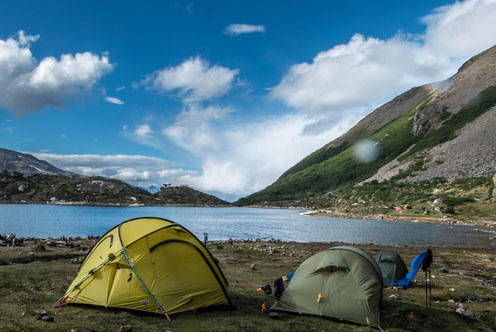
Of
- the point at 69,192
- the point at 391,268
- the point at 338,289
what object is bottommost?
the point at 391,268

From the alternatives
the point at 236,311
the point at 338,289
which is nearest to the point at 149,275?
the point at 236,311

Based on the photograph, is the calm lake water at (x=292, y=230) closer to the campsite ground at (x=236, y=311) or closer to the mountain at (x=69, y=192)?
the campsite ground at (x=236, y=311)

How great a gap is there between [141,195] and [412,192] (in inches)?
5781

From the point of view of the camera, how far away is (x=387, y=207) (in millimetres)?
105562

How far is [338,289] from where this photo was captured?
11.1m

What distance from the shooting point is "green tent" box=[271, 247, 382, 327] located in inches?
416

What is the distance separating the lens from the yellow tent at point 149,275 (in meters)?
10.2

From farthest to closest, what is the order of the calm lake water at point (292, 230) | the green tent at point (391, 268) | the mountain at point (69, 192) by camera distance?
the mountain at point (69, 192) < the calm lake water at point (292, 230) < the green tent at point (391, 268)

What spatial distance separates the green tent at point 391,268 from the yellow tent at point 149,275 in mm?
9874

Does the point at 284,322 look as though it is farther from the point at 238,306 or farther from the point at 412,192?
the point at 412,192

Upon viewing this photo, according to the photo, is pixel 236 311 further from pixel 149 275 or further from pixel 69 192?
pixel 69 192

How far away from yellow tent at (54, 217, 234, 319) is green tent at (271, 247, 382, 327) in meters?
2.57

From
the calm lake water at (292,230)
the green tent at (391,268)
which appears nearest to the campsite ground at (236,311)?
the green tent at (391,268)

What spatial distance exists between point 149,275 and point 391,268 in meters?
13.2
